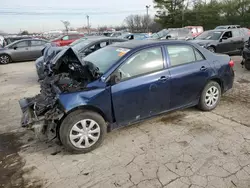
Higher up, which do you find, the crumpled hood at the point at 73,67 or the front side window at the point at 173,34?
the front side window at the point at 173,34

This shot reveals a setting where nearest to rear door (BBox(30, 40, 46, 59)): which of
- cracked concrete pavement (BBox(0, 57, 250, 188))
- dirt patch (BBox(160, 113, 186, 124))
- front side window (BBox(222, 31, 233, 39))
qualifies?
cracked concrete pavement (BBox(0, 57, 250, 188))

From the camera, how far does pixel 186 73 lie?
3.79 meters

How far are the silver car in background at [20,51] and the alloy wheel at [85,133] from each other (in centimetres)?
1177

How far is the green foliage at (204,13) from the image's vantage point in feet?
103

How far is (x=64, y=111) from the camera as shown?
9.51ft

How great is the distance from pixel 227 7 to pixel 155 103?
35148mm

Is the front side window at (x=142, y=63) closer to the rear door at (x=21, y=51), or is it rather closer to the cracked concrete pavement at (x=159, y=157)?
the cracked concrete pavement at (x=159, y=157)

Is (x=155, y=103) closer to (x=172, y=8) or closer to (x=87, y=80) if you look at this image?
(x=87, y=80)

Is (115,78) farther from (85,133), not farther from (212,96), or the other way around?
(212,96)

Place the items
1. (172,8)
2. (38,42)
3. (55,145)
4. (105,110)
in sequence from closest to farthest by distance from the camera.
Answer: (105,110) < (55,145) < (38,42) < (172,8)

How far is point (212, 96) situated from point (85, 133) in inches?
103

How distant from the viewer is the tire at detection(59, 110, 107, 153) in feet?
9.71

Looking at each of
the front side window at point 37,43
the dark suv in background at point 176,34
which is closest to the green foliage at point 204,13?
the dark suv in background at point 176,34

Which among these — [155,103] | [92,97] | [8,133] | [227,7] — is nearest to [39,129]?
[92,97]
